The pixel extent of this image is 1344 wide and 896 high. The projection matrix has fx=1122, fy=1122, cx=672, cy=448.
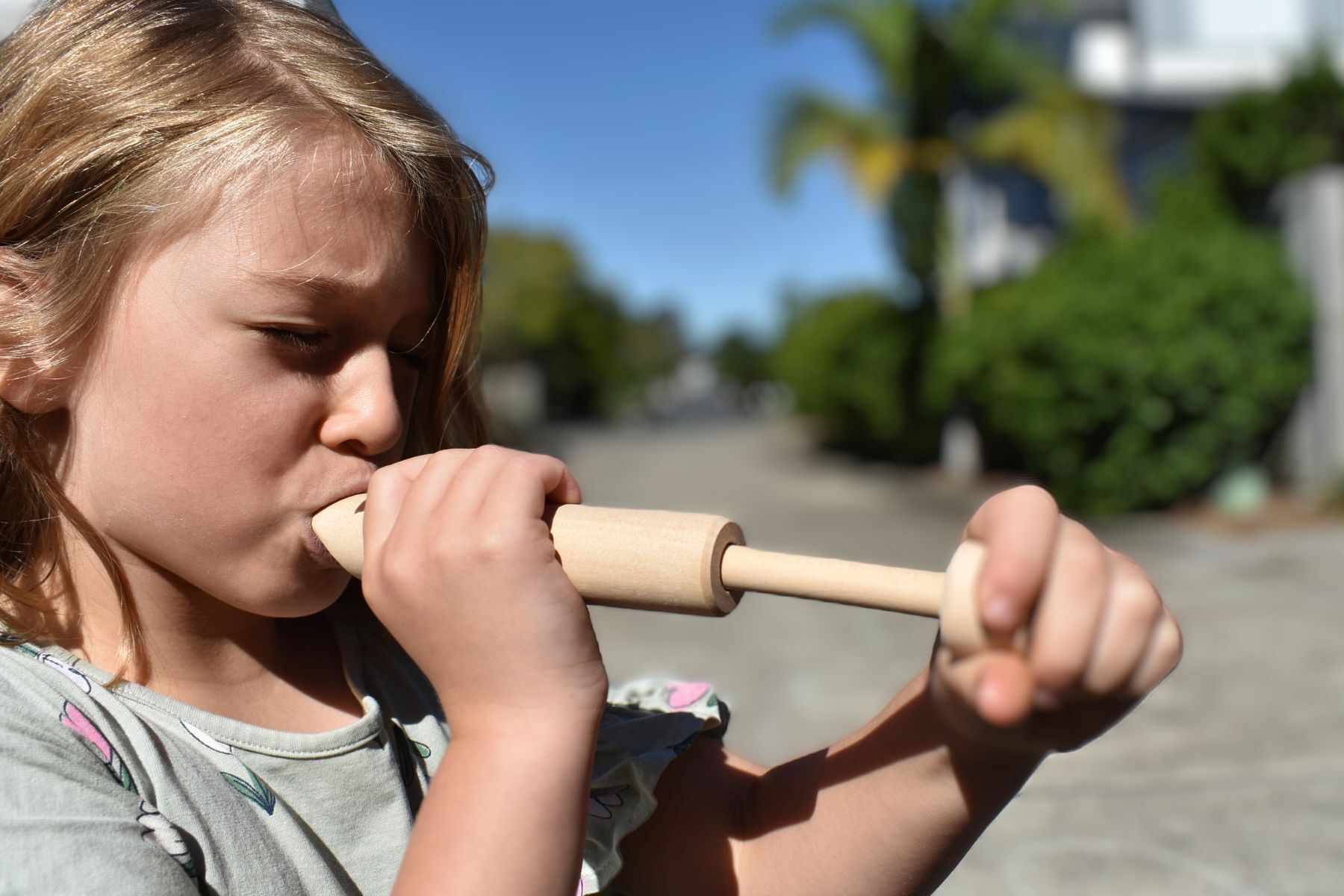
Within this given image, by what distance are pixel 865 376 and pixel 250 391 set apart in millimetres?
12715

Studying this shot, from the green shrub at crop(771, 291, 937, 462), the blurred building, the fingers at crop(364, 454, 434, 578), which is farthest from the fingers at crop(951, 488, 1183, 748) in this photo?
the blurred building

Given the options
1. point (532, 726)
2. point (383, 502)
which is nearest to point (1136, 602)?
point (532, 726)

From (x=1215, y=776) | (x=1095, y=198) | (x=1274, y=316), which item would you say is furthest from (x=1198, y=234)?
(x=1215, y=776)

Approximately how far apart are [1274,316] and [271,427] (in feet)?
26.3

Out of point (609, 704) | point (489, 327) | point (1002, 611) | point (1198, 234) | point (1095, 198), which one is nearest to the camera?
point (1002, 611)

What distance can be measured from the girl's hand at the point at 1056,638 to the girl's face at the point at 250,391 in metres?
0.66

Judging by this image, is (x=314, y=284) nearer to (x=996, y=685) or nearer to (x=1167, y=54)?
(x=996, y=685)

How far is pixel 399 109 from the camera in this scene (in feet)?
4.25

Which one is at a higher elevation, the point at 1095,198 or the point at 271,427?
the point at 271,427

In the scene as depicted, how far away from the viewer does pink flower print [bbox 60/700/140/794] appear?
1062 mm

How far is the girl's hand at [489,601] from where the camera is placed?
95cm

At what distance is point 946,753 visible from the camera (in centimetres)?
110

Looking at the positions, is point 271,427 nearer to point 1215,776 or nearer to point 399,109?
point 399,109

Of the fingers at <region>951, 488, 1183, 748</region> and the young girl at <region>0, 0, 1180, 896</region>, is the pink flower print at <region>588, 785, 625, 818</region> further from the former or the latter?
the fingers at <region>951, 488, 1183, 748</region>
